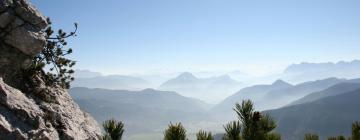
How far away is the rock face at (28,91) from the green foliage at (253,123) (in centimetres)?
497

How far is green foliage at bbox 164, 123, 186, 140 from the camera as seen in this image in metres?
8.73

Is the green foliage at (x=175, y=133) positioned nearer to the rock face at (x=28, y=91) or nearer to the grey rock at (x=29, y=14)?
the rock face at (x=28, y=91)

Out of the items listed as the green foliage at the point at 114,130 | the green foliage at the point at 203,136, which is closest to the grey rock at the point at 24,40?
the green foliage at the point at 114,130

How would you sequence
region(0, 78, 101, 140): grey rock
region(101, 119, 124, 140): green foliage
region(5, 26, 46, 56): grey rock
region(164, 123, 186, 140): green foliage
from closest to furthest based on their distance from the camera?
region(0, 78, 101, 140): grey rock
region(164, 123, 186, 140): green foliage
region(101, 119, 124, 140): green foliage
region(5, 26, 46, 56): grey rock

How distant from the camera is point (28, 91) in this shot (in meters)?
11.0

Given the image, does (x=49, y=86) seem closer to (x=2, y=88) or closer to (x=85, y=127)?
(x=85, y=127)

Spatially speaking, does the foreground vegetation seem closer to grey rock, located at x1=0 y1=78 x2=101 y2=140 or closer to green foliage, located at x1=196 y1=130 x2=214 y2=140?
green foliage, located at x1=196 y1=130 x2=214 y2=140

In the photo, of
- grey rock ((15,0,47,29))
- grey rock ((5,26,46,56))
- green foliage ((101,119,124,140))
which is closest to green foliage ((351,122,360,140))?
green foliage ((101,119,124,140))

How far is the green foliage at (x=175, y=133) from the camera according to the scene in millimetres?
8727

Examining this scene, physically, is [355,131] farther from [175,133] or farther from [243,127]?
[175,133]

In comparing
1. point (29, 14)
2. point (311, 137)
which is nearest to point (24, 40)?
point (29, 14)

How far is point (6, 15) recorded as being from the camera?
10.6m

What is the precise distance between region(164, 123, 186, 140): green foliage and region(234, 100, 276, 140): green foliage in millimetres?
1794

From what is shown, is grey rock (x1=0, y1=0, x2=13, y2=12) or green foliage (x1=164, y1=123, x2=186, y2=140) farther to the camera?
grey rock (x1=0, y1=0, x2=13, y2=12)
